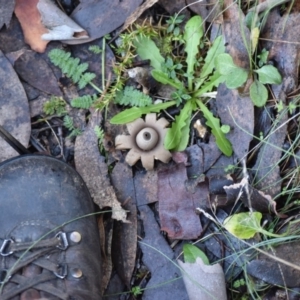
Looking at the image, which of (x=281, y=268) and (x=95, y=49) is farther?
(x=95, y=49)

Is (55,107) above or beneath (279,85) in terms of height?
above

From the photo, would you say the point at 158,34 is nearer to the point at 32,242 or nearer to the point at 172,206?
the point at 172,206

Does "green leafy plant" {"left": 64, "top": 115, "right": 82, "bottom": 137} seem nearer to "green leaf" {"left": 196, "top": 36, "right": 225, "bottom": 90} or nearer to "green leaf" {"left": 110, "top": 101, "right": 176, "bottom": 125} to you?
"green leaf" {"left": 110, "top": 101, "right": 176, "bottom": 125}

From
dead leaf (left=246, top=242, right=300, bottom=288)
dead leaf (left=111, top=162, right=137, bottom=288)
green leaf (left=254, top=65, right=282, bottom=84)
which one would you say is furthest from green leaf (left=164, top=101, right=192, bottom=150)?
dead leaf (left=246, top=242, right=300, bottom=288)

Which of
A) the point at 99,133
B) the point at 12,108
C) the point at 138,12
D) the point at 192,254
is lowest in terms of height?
the point at 192,254

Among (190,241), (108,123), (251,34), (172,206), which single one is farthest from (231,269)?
(251,34)

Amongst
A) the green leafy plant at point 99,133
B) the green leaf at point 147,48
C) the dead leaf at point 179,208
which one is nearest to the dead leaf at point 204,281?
the dead leaf at point 179,208

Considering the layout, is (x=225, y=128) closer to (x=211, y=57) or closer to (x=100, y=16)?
(x=211, y=57)

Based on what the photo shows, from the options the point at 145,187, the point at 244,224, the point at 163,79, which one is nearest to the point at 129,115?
the point at 163,79
